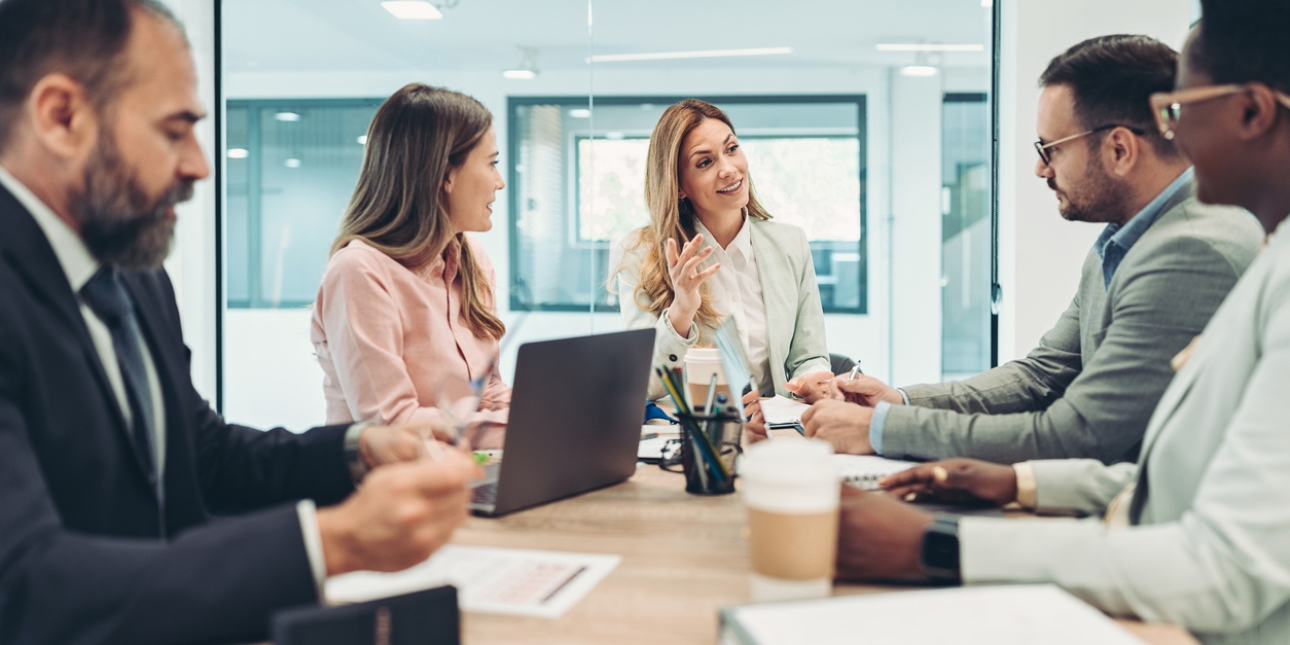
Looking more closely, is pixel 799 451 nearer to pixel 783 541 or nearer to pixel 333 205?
pixel 783 541

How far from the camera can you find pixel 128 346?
1203mm

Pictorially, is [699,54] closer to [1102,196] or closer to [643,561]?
[1102,196]

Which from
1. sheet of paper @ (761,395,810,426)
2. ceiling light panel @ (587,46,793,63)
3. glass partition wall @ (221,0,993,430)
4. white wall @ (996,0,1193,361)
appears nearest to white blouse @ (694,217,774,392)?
sheet of paper @ (761,395,810,426)

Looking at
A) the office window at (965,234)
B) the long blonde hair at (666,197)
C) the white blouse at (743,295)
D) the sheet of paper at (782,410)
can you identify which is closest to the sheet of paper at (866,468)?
the sheet of paper at (782,410)

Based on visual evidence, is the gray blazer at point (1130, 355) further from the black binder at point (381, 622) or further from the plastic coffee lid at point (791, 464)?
the black binder at point (381, 622)

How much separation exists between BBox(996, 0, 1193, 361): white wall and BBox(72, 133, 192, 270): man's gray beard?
9.99 ft

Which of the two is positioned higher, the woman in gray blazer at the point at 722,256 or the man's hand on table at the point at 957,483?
the woman in gray blazer at the point at 722,256

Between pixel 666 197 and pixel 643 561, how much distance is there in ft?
6.35

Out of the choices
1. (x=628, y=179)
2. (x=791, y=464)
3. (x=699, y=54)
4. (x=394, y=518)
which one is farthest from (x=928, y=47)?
(x=394, y=518)

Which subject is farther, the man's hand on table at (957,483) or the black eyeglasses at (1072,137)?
the black eyeglasses at (1072,137)

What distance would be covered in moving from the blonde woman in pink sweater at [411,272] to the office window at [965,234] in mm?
2416

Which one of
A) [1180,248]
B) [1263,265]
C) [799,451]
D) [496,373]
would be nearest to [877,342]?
[496,373]

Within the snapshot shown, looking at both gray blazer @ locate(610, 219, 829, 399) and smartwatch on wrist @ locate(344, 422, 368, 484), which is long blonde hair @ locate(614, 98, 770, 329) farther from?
smartwatch on wrist @ locate(344, 422, 368, 484)

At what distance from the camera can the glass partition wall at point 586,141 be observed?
4082mm
